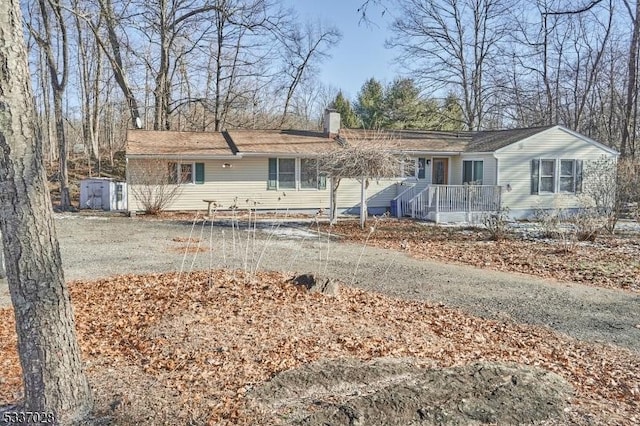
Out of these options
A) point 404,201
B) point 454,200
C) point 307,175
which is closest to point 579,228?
point 454,200

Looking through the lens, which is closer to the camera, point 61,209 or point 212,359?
point 212,359

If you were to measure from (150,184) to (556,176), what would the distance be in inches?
595

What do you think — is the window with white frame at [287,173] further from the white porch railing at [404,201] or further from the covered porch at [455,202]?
the covered porch at [455,202]

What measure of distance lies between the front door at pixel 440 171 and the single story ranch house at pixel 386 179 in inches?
1.6

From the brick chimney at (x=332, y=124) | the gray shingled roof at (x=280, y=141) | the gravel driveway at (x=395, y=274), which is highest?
the brick chimney at (x=332, y=124)

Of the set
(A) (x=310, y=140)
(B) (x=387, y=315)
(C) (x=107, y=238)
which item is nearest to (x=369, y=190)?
(A) (x=310, y=140)

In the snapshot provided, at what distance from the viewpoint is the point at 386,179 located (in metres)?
18.0

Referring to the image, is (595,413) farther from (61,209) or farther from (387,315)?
(61,209)

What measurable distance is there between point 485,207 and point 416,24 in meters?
18.1

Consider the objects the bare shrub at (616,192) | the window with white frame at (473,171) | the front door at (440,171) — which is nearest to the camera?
the bare shrub at (616,192)

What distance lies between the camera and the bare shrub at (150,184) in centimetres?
1640

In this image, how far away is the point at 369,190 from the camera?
18.8 metres

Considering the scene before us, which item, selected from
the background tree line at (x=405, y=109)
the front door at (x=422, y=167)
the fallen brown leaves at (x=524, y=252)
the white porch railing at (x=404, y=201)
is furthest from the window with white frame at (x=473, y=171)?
the background tree line at (x=405, y=109)

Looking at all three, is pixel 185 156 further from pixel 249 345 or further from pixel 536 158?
pixel 249 345
